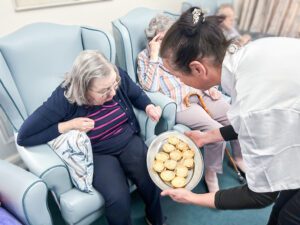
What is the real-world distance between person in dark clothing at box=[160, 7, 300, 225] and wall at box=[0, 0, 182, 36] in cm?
106

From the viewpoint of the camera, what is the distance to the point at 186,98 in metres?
1.73

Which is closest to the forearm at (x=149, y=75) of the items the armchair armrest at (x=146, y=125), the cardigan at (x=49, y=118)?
the armchair armrest at (x=146, y=125)

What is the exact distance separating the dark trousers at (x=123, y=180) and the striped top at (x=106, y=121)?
86 millimetres

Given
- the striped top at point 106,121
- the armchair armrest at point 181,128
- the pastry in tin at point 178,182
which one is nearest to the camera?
the pastry in tin at point 178,182

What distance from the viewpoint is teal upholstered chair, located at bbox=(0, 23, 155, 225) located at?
116 cm

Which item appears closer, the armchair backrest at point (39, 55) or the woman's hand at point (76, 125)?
the woman's hand at point (76, 125)

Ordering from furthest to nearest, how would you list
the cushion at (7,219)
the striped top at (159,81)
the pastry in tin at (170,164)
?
the striped top at (159,81) < the pastry in tin at (170,164) < the cushion at (7,219)

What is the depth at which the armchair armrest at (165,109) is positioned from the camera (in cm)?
158

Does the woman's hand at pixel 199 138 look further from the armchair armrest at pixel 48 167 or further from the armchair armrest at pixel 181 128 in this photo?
the armchair armrest at pixel 48 167

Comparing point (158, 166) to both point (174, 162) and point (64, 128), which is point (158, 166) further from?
point (64, 128)

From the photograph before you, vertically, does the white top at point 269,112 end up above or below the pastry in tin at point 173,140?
above

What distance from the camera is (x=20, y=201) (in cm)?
100

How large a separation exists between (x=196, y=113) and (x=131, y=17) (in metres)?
0.82

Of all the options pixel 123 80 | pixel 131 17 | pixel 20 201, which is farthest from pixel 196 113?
pixel 20 201
